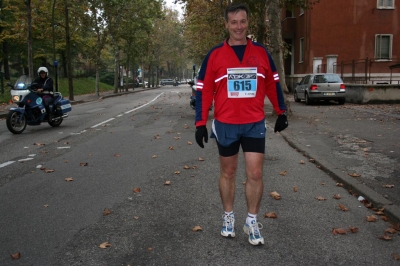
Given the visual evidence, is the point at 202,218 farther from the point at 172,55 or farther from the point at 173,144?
the point at 172,55

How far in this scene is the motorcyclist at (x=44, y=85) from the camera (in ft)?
41.6

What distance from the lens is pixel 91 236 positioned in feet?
13.8

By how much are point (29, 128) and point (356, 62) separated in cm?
2426

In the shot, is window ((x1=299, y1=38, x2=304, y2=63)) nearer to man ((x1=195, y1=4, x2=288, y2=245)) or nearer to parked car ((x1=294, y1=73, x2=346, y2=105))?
parked car ((x1=294, y1=73, x2=346, y2=105))

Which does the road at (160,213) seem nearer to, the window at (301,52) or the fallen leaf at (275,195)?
the fallen leaf at (275,195)

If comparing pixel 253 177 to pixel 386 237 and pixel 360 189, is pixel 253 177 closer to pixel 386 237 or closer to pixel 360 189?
pixel 386 237

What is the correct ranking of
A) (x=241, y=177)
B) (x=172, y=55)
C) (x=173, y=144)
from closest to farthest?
(x=241, y=177) → (x=173, y=144) → (x=172, y=55)

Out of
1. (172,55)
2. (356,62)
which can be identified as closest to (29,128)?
(356,62)

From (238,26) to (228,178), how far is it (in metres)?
1.35

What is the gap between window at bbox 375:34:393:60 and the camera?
3303 centimetres

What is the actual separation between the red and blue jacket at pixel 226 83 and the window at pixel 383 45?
3230 cm

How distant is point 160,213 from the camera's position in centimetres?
493

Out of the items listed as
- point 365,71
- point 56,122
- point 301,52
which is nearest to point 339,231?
point 56,122

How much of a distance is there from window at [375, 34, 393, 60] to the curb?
2797 cm
